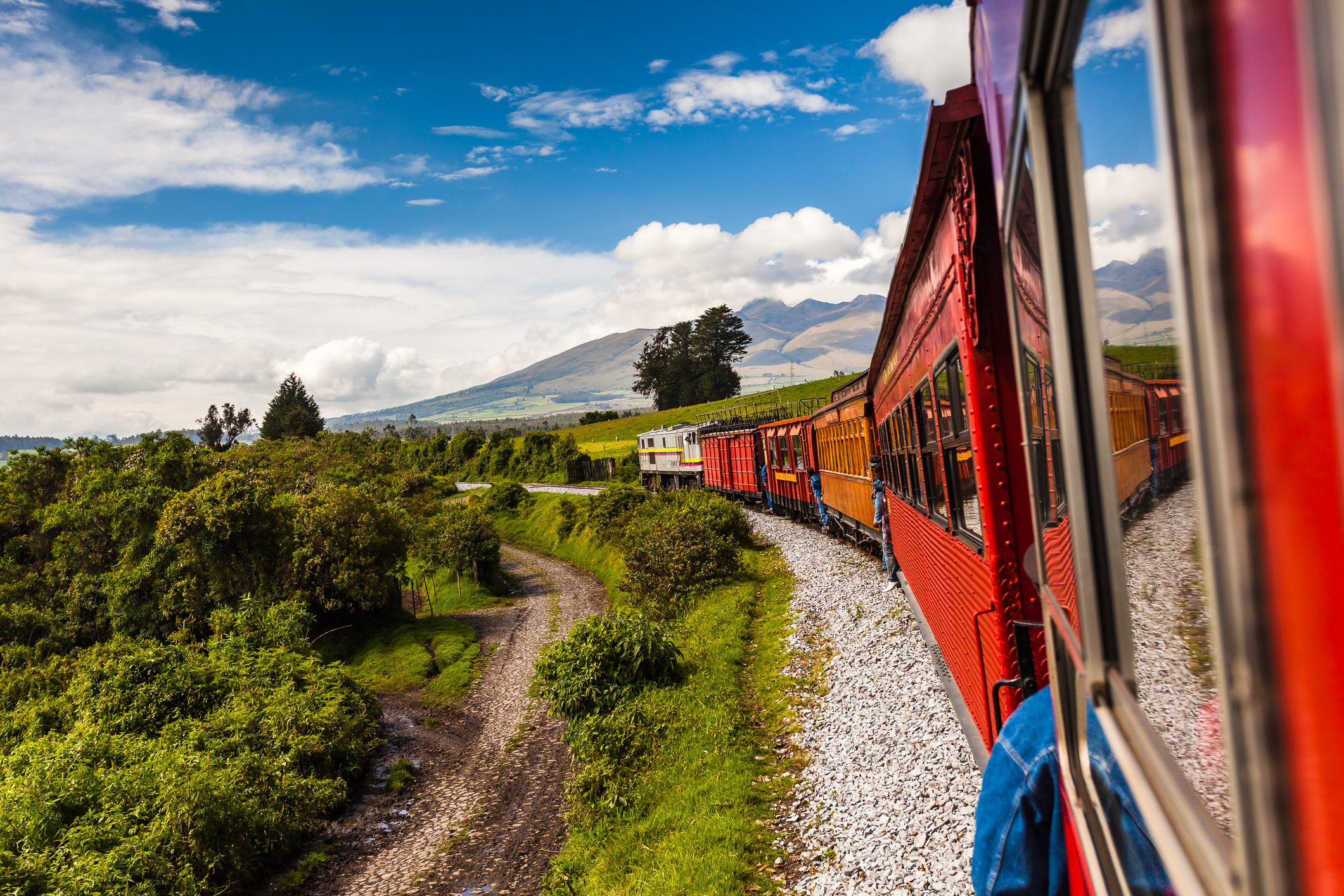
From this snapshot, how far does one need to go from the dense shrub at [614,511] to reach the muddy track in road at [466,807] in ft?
35.9

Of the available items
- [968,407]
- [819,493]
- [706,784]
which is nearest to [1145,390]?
[968,407]

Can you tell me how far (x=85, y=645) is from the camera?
2494 centimetres

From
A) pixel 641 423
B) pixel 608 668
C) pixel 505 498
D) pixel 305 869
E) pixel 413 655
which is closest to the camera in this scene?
pixel 305 869

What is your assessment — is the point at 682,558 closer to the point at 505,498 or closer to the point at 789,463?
the point at 789,463

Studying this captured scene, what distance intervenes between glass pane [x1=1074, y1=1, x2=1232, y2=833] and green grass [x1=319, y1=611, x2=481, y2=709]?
64.4 feet

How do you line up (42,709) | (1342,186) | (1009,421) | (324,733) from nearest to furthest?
(1342,186) → (1009,421) → (324,733) → (42,709)

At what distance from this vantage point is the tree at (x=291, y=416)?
3844 inches

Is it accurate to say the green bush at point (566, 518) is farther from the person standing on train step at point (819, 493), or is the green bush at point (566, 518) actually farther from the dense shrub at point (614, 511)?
the person standing on train step at point (819, 493)

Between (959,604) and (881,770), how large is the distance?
9.16 feet

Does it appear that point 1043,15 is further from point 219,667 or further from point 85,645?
→ point 85,645

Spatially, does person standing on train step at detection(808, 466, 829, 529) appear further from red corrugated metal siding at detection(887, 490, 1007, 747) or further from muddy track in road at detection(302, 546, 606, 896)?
red corrugated metal siding at detection(887, 490, 1007, 747)

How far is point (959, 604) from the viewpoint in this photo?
538 centimetres

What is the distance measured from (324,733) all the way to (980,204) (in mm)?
15282

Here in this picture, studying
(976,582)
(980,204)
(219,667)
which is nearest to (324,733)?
(219,667)
